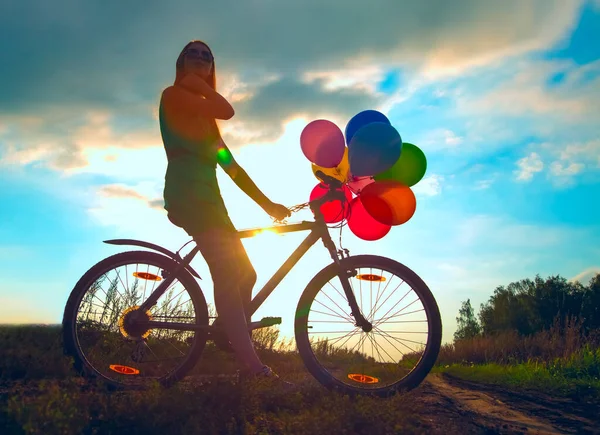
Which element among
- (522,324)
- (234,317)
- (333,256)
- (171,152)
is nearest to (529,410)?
(333,256)

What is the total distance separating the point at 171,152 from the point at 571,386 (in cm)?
511

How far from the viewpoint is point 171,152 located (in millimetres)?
Result: 4172

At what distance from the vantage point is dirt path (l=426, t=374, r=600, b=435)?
12.6 ft

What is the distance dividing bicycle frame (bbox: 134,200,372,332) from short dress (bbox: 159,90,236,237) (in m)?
0.36

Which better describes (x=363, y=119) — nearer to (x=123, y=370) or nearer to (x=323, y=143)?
(x=323, y=143)

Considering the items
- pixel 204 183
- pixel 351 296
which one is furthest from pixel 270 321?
pixel 204 183

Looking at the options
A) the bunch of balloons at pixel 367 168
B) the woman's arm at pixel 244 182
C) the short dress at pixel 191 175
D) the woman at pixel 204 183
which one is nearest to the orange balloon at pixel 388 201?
the bunch of balloons at pixel 367 168

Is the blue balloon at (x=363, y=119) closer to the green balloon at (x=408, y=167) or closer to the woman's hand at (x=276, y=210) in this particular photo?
the green balloon at (x=408, y=167)

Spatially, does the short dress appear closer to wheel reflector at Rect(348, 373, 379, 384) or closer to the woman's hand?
the woman's hand

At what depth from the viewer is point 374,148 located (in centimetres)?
473

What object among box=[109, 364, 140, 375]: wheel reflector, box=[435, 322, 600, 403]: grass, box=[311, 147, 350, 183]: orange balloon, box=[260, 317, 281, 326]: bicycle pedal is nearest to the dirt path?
box=[435, 322, 600, 403]: grass

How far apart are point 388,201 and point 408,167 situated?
1.98ft

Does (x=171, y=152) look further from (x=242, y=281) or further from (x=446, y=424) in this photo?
(x=446, y=424)

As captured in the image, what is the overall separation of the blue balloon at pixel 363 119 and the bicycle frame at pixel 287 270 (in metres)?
1.15
